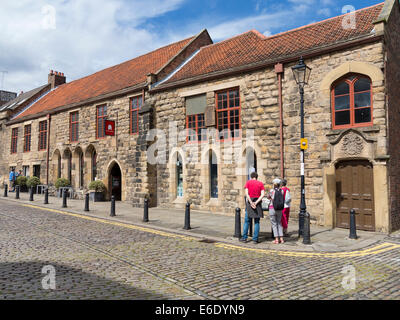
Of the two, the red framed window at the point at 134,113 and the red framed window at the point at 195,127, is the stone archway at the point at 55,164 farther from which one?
the red framed window at the point at 195,127

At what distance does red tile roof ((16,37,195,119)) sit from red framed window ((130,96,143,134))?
96 cm

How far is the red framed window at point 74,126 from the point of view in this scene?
21812mm

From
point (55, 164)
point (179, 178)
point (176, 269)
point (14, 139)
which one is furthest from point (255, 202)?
point (14, 139)

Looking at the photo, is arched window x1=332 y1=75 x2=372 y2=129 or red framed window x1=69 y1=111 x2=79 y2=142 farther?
red framed window x1=69 y1=111 x2=79 y2=142

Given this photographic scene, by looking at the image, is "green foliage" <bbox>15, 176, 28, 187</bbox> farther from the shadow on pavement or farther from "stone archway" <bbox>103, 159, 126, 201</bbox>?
the shadow on pavement

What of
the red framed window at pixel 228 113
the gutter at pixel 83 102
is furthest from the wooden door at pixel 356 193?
the gutter at pixel 83 102

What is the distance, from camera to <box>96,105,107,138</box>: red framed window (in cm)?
1975

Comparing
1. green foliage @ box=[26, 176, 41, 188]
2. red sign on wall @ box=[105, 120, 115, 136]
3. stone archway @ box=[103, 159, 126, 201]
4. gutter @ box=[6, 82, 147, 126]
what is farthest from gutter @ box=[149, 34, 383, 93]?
green foliage @ box=[26, 176, 41, 188]

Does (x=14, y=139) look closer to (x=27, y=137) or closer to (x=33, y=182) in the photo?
(x=27, y=137)

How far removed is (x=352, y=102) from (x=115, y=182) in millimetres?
14305

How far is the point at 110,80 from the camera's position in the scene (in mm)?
21656

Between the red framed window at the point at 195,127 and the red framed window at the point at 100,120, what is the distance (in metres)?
7.16

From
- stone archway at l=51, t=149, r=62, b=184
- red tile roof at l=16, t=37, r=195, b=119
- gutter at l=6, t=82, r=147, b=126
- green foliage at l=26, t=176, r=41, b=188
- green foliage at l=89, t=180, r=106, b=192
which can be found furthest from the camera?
stone archway at l=51, t=149, r=62, b=184
